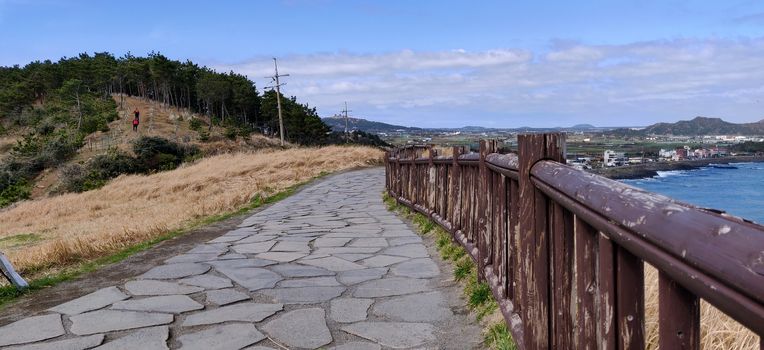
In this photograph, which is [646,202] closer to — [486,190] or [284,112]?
[486,190]

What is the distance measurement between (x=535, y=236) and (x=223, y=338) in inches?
85.7

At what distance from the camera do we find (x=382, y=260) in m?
6.38

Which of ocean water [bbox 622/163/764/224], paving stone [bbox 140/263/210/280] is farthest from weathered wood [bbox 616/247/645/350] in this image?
ocean water [bbox 622/163/764/224]

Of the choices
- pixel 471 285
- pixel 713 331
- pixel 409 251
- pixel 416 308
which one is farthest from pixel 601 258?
pixel 409 251

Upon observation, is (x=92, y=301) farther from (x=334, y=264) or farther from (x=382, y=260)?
(x=382, y=260)

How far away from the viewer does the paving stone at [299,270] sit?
18.9ft

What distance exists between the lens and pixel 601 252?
66.5 inches

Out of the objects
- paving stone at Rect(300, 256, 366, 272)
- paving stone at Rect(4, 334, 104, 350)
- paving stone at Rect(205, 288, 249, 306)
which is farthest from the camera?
paving stone at Rect(300, 256, 366, 272)

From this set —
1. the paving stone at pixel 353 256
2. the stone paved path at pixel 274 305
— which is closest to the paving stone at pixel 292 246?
the stone paved path at pixel 274 305

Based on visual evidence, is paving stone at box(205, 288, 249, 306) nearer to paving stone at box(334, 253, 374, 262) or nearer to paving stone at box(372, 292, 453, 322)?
paving stone at box(372, 292, 453, 322)

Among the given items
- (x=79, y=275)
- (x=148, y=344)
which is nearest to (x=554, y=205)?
(x=148, y=344)

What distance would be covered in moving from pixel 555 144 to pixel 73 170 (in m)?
36.8

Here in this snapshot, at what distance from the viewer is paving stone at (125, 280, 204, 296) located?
5020mm

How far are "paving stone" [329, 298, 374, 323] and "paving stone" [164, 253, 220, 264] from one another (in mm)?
2264
